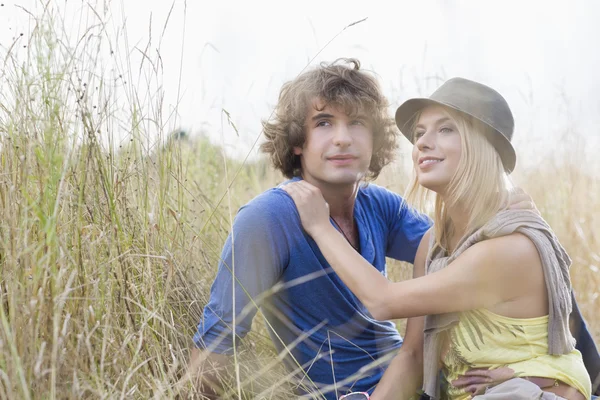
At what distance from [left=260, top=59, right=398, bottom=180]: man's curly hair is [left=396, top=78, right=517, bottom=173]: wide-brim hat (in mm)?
334

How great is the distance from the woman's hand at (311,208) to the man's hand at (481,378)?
686mm

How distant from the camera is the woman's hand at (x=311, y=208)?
7.86 feet

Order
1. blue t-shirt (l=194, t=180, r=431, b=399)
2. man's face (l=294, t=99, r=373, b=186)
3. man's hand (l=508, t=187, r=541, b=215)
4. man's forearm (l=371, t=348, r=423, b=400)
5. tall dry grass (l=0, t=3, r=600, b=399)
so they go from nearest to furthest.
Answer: tall dry grass (l=0, t=3, r=600, b=399), man's hand (l=508, t=187, r=541, b=215), blue t-shirt (l=194, t=180, r=431, b=399), man's forearm (l=371, t=348, r=423, b=400), man's face (l=294, t=99, r=373, b=186)

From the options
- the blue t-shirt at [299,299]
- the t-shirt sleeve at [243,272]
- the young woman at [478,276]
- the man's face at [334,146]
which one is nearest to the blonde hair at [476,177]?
the young woman at [478,276]

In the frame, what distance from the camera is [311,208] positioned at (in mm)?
2430

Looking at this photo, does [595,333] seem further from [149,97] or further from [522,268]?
[149,97]

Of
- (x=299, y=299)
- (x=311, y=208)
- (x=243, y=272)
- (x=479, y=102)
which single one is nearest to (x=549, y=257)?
(x=479, y=102)

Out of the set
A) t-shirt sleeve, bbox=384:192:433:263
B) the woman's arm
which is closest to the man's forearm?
the woman's arm

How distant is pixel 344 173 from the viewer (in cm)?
259

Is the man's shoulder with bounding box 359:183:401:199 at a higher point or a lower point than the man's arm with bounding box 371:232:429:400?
higher

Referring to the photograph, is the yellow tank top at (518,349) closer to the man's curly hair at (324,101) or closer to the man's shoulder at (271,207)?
the man's shoulder at (271,207)

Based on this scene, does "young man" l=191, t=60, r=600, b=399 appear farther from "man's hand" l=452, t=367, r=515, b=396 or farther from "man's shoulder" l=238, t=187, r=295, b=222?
"man's hand" l=452, t=367, r=515, b=396

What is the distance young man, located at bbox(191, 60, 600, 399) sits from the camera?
7.82 ft

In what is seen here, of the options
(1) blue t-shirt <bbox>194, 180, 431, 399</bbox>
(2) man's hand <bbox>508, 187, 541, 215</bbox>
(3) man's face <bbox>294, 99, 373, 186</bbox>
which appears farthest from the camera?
(3) man's face <bbox>294, 99, 373, 186</bbox>
